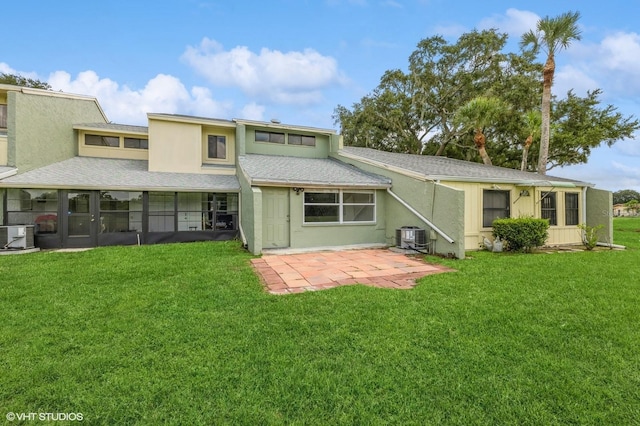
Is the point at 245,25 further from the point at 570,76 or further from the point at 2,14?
the point at 570,76

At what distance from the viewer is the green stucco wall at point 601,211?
1112 centimetres

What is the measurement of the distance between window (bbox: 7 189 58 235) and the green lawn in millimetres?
5539

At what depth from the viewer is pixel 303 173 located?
10.9 meters

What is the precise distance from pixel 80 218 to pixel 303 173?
816 cm

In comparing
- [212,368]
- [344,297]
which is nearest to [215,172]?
[344,297]

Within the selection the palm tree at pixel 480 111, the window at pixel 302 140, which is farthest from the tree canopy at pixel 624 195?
the window at pixel 302 140

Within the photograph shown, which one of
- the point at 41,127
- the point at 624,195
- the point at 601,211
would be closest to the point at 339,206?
the point at 601,211

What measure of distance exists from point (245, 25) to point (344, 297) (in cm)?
1400

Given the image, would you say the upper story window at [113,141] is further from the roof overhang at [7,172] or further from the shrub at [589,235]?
the shrub at [589,235]

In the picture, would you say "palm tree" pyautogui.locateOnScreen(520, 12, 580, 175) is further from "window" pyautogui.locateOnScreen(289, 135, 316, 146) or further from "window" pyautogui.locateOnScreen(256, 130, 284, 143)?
"window" pyautogui.locateOnScreen(256, 130, 284, 143)

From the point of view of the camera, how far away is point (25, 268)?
274 inches

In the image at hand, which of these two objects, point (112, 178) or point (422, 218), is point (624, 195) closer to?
point (422, 218)

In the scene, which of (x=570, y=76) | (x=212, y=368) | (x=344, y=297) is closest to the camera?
(x=212, y=368)

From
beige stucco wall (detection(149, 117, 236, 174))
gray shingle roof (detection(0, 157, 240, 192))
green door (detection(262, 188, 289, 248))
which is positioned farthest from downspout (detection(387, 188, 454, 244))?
beige stucco wall (detection(149, 117, 236, 174))
